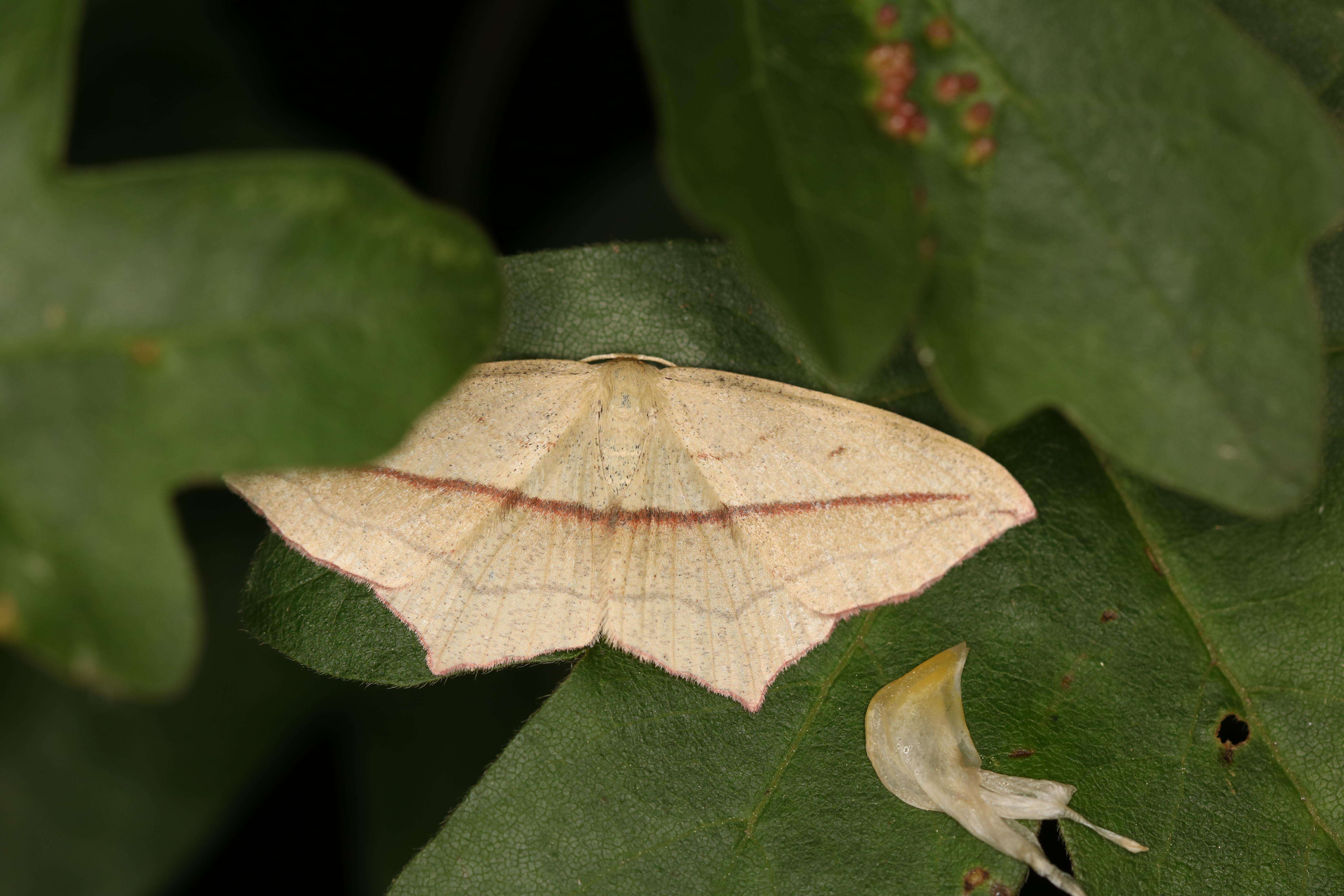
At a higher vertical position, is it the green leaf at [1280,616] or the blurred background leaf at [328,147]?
the green leaf at [1280,616]

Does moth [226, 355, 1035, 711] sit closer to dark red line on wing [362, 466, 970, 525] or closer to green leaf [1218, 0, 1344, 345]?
dark red line on wing [362, 466, 970, 525]

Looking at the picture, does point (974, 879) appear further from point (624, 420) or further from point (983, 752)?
point (624, 420)

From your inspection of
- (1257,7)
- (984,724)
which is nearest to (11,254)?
(984,724)

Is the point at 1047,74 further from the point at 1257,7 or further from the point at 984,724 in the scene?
the point at 984,724

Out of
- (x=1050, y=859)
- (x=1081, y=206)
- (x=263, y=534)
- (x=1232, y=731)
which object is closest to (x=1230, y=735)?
(x=1232, y=731)

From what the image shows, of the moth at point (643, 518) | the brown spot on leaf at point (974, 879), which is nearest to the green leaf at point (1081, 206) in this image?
the moth at point (643, 518)

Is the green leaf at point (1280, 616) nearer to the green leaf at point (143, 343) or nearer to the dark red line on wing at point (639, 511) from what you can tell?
the dark red line on wing at point (639, 511)
